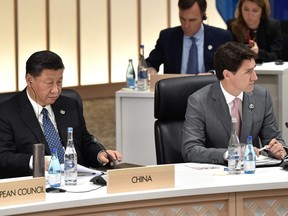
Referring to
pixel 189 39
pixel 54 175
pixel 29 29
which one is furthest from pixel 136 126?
pixel 29 29

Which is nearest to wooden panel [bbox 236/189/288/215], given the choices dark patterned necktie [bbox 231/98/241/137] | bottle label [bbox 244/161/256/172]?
bottle label [bbox 244/161/256/172]

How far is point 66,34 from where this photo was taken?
10.3 m

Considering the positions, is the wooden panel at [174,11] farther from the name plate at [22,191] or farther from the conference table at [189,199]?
the name plate at [22,191]

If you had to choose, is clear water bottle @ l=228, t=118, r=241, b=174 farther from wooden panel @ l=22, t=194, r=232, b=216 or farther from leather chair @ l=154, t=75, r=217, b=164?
leather chair @ l=154, t=75, r=217, b=164

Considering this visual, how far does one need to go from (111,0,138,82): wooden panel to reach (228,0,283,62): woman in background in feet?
8.75

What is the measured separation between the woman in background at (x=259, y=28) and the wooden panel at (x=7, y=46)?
2.63 meters

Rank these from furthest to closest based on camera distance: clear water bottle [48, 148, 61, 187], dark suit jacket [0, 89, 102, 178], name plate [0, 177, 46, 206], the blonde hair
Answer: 1. the blonde hair
2. dark suit jacket [0, 89, 102, 178]
3. clear water bottle [48, 148, 61, 187]
4. name plate [0, 177, 46, 206]

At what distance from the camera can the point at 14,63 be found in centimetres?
976

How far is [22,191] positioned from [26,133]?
1037mm

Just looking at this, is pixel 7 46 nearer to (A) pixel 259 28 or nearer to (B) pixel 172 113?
(A) pixel 259 28

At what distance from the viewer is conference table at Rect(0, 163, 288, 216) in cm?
388

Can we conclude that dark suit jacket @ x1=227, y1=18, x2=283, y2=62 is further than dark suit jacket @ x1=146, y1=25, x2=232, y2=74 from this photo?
Yes

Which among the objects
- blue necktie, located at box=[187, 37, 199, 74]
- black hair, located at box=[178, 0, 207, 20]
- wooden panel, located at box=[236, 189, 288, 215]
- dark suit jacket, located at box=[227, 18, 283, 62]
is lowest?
wooden panel, located at box=[236, 189, 288, 215]

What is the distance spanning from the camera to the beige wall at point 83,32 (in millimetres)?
9742
